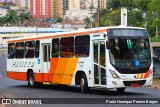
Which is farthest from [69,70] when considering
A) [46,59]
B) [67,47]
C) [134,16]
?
[134,16]

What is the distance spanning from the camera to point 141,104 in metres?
16.1

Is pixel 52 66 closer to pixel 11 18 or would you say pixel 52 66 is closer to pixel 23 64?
pixel 23 64

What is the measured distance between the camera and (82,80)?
2166 centimetres

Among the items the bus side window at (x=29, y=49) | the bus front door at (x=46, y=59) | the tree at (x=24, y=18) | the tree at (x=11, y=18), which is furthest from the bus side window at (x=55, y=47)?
the tree at (x=11, y=18)

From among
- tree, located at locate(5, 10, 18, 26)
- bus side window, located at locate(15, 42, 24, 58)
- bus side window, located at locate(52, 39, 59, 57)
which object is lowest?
tree, located at locate(5, 10, 18, 26)

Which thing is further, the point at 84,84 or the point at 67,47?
the point at 67,47

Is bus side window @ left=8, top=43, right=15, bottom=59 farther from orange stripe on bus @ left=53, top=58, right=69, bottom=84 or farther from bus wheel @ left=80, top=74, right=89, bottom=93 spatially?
bus wheel @ left=80, top=74, right=89, bottom=93

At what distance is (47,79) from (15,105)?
8792mm

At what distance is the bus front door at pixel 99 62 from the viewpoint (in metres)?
20.1

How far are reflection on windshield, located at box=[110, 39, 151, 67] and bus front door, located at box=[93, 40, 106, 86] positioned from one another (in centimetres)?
48

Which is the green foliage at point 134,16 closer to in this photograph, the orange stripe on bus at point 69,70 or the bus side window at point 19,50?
the bus side window at point 19,50

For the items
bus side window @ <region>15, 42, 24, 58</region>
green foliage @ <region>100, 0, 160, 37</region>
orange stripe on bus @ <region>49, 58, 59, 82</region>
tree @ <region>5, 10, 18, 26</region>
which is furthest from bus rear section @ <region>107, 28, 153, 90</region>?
tree @ <region>5, 10, 18, 26</region>

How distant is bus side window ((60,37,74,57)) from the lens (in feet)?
74.8

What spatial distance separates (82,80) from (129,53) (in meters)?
2.79
